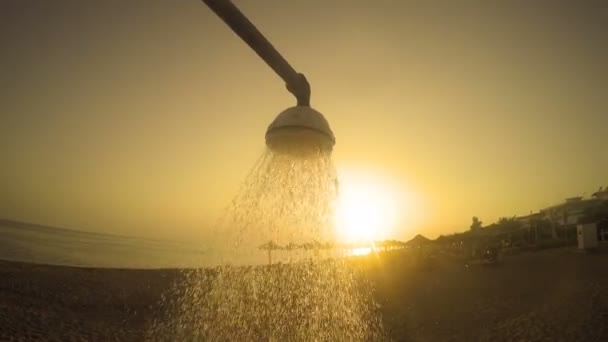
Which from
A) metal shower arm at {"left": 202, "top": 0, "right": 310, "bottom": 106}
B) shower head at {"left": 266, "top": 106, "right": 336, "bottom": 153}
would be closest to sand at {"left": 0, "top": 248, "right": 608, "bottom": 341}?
shower head at {"left": 266, "top": 106, "right": 336, "bottom": 153}

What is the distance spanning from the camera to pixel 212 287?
12.8 metres

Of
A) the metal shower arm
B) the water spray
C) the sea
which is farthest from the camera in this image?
the sea

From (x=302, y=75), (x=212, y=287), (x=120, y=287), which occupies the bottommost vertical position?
(x=120, y=287)

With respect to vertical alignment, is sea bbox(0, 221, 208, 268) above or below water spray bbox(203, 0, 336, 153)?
below

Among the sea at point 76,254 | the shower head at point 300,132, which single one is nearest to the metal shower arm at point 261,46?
the shower head at point 300,132

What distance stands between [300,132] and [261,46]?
1.50ft

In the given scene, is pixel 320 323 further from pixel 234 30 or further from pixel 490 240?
pixel 490 240

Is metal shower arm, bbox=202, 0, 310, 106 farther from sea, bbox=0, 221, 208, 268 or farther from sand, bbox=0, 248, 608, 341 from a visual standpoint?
sea, bbox=0, 221, 208, 268

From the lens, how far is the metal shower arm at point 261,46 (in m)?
1.32

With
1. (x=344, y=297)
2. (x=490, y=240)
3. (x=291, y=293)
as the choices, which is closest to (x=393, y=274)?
(x=344, y=297)

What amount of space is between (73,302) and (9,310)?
466cm

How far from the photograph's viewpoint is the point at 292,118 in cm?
167

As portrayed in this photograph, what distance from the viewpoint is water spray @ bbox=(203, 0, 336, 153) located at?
1.44m

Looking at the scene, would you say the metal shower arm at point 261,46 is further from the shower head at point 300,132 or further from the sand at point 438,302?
the sand at point 438,302
